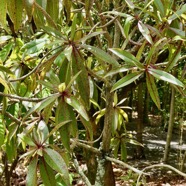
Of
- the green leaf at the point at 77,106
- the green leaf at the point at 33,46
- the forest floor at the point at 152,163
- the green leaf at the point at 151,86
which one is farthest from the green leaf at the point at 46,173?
the forest floor at the point at 152,163

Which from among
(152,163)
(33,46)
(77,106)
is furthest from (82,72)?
(152,163)

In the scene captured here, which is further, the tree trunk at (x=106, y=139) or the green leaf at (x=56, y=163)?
the tree trunk at (x=106, y=139)

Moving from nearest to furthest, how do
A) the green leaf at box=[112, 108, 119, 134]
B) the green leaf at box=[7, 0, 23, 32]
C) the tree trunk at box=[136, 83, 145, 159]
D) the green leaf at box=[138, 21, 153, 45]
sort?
the green leaf at box=[7, 0, 23, 32] < the green leaf at box=[138, 21, 153, 45] < the green leaf at box=[112, 108, 119, 134] < the tree trunk at box=[136, 83, 145, 159]

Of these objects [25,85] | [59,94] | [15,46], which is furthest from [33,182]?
[15,46]

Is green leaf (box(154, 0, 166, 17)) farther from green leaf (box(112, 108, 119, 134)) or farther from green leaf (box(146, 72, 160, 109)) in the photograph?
green leaf (box(112, 108, 119, 134))

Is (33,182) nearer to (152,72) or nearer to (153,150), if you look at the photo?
(152,72)

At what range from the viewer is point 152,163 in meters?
4.66

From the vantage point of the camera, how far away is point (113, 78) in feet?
3.40

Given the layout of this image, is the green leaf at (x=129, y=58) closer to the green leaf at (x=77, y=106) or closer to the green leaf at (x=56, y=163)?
the green leaf at (x=77, y=106)

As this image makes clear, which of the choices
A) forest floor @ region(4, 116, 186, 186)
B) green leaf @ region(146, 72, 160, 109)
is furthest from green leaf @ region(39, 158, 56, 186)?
forest floor @ region(4, 116, 186, 186)

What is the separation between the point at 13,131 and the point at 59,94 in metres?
0.30

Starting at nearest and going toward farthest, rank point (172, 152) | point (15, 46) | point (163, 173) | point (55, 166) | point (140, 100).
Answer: point (55, 166) < point (15, 46) < point (163, 173) < point (140, 100) < point (172, 152)

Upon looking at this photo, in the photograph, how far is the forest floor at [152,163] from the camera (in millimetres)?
3603

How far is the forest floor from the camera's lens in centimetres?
360
